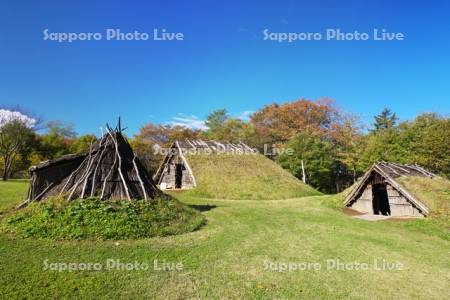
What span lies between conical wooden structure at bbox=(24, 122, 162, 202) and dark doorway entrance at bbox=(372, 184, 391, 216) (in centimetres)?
1239

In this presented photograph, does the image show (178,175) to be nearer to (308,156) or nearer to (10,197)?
(10,197)

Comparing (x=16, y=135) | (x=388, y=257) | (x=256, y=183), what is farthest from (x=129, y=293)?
→ (x=16, y=135)

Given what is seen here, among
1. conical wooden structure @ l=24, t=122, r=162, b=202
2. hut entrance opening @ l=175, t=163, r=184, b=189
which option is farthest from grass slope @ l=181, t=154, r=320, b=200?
conical wooden structure @ l=24, t=122, r=162, b=202

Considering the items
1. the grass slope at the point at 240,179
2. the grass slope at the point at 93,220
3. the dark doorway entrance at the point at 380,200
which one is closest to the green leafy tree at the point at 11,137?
the grass slope at the point at 240,179

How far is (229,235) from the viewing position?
10.3 meters

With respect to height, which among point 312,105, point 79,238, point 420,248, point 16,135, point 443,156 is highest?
point 312,105

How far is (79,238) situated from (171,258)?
3.05 meters

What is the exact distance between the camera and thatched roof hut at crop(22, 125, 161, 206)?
36.6 feet

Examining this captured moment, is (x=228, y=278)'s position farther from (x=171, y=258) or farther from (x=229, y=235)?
(x=229, y=235)

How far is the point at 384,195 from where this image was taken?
61.1 ft

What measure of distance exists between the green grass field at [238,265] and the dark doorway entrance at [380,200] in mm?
5294

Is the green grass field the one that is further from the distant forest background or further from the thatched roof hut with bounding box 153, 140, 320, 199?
the distant forest background

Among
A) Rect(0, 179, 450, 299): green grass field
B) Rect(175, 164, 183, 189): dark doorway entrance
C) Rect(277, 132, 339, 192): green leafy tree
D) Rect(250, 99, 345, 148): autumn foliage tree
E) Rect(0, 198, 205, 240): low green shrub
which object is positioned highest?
Rect(250, 99, 345, 148): autumn foliage tree

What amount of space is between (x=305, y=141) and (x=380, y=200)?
18313 millimetres
